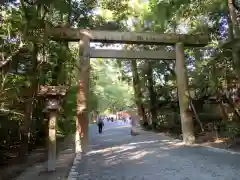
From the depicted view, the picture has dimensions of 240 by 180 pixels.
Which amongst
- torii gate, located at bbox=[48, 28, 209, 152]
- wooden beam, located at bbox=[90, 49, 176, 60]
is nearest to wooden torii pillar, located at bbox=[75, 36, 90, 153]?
torii gate, located at bbox=[48, 28, 209, 152]

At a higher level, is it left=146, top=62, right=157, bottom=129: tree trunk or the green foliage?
the green foliage

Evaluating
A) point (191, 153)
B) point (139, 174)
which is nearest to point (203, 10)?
point (191, 153)

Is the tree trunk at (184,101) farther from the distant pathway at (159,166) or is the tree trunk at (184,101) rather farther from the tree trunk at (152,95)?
the tree trunk at (152,95)

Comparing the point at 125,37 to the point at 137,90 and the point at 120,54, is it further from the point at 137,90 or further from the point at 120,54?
the point at 137,90

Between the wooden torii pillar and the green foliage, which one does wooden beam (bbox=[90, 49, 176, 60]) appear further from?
the green foliage

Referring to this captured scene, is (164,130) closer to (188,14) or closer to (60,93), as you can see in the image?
(188,14)

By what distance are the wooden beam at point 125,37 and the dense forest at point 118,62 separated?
456 millimetres

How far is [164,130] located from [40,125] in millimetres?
10175

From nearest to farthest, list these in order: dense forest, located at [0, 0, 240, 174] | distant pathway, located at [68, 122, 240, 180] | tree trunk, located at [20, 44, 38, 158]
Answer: distant pathway, located at [68, 122, 240, 180], dense forest, located at [0, 0, 240, 174], tree trunk, located at [20, 44, 38, 158]

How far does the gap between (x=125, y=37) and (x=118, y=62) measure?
12725mm

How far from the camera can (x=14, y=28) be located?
29.1 ft

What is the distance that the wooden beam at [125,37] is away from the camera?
40.6ft

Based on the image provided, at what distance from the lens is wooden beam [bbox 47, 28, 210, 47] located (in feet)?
40.6

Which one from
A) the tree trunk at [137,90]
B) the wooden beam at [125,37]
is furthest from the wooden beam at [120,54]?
the tree trunk at [137,90]
